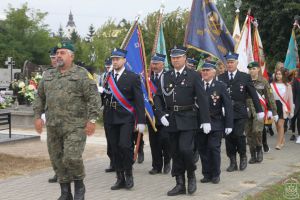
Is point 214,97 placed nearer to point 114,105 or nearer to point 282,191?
point 114,105

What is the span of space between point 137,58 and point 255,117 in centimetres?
254

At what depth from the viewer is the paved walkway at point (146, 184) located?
7125 millimetres

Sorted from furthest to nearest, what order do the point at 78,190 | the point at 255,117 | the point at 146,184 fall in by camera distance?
the point at 255,117 < the point at 146,184 < the point at 78,190

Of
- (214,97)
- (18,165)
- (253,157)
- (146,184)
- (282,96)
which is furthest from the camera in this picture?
(282,96)

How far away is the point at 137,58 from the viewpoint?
30.4ft

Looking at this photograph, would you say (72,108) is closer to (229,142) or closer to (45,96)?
(45,96)

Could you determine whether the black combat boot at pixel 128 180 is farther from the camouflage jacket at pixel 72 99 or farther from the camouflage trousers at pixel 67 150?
the camouflage jacket at pixel 72 99

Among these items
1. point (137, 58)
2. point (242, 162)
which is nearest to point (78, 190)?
point (137, 58)

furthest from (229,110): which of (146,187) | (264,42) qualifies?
(264,42)

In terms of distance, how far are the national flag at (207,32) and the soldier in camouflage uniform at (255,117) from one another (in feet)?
2.35

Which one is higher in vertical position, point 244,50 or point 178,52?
point 244,50

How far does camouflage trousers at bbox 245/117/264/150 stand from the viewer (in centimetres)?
1002

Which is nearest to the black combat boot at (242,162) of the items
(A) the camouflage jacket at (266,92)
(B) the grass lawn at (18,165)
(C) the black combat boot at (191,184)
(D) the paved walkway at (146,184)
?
(D) the paved walkway at (146,184)

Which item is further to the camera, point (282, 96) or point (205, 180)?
→ point (282, 96)
